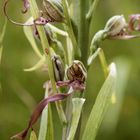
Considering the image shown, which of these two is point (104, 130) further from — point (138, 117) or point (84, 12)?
point (84, 12)

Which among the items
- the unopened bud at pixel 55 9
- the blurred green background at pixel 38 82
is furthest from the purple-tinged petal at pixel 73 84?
the blurred green background at pixel 38 82

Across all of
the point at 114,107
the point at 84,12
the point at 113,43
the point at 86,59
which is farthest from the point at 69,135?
the point at 113,43

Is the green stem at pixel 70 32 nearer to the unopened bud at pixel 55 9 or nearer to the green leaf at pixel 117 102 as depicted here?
the unopened bud at pixel 55 9

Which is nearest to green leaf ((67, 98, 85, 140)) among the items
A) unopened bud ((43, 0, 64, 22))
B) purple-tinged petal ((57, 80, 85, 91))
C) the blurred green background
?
purple-tinged petal ((57, 80, 85, 91))

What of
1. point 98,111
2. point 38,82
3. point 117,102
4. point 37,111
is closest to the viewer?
point 37,111

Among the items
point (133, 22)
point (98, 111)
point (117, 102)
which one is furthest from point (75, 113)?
point (117, 102)

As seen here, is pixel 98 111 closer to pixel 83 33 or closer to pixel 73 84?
pixel 73 84

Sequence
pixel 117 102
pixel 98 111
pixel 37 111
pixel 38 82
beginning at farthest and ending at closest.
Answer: pixel 38 82, pixel 117 102, pixel 98 111, pixel 37 111
